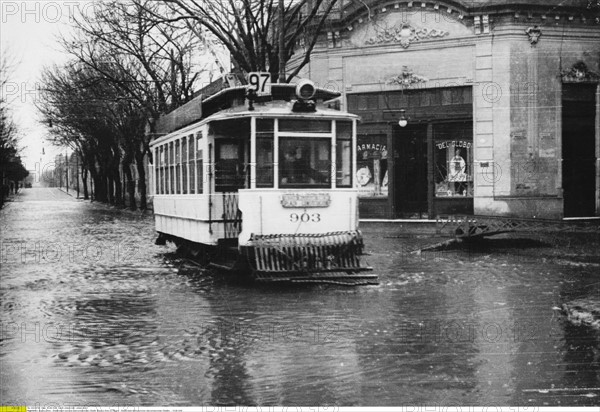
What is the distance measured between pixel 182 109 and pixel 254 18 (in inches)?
260

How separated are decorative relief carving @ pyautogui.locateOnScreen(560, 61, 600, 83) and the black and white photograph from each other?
7 cm

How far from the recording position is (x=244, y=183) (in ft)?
48.6

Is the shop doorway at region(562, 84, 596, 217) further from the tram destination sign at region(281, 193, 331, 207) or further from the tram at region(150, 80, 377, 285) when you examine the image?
the tram destination sign at region(281, 193, 331, 207)

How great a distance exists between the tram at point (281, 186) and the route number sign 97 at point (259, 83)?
0.16ft

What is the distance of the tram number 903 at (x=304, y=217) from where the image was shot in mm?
13547

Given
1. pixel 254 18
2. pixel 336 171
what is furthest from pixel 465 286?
pixel 254 18

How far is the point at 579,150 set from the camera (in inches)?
1088

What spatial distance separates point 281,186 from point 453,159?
50.7ft

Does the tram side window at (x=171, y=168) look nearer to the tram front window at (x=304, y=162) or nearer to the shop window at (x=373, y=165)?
the tram front window at (x=304, y=162)

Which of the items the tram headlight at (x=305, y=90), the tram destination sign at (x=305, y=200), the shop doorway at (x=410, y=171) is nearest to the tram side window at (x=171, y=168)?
the tram destination sign at (x=305, y=200)

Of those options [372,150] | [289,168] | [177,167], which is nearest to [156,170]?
[177,167]

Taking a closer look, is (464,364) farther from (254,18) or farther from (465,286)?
(254,18)

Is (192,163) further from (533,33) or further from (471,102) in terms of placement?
(533,33)

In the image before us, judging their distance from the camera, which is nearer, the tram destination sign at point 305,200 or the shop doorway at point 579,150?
the tram destination sign at point 305,200
